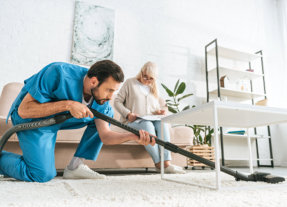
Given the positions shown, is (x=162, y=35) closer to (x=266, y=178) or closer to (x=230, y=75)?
(x=230, y=75)

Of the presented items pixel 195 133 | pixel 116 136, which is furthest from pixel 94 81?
pixel 195 133

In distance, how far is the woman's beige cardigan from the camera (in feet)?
6.32

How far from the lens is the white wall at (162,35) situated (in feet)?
8.13

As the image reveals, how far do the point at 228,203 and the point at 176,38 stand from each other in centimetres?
291

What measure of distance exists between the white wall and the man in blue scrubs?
4.85ft

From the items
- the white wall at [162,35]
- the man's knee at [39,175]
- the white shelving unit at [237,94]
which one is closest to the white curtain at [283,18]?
the white wall at [162,35]

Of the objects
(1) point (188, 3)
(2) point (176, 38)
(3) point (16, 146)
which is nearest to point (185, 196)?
(3) point (16, 146)

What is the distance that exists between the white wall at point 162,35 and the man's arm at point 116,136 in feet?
5.08

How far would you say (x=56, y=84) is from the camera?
44.2 inches

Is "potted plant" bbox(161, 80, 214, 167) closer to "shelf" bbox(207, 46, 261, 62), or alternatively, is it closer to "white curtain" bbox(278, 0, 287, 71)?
"shelf" bbox(207, 46, 261, 62)

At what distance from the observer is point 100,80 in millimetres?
1097

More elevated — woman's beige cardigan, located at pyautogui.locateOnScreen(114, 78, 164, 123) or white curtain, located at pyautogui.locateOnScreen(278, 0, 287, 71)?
white curtain, located at pyautogui.locateOnScreen(278, 0, 287, 71)

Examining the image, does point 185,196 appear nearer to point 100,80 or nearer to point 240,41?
point 100,80

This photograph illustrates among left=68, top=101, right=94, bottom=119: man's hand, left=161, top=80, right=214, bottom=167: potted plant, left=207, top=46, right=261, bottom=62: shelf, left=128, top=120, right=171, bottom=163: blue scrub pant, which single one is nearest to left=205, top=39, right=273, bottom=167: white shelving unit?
left=207, top=46, right=261, bottom=62: shelf
